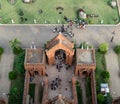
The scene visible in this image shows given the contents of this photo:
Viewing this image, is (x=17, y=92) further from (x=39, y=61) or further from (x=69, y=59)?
(x=69, y=59)

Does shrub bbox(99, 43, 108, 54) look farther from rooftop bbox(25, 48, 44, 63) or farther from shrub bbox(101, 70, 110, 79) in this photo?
rooftop bbox(25, 48, 44, 63)

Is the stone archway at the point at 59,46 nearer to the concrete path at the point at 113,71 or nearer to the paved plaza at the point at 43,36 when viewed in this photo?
the paved plaza at the point at 43,36

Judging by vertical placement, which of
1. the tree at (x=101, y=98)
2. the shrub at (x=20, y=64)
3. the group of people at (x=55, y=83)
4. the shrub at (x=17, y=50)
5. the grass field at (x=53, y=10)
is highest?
the grass field at (x=53, y=10)

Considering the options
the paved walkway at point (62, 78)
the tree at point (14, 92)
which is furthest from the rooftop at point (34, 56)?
the tree at point (14, 92)

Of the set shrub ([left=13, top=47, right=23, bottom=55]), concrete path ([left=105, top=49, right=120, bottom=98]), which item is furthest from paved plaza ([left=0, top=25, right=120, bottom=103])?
shrub ([left=13, top=47, right=23, bottom=55])

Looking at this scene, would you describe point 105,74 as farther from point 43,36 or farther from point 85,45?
point 43,36

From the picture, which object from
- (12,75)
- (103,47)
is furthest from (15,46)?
(103,47)
